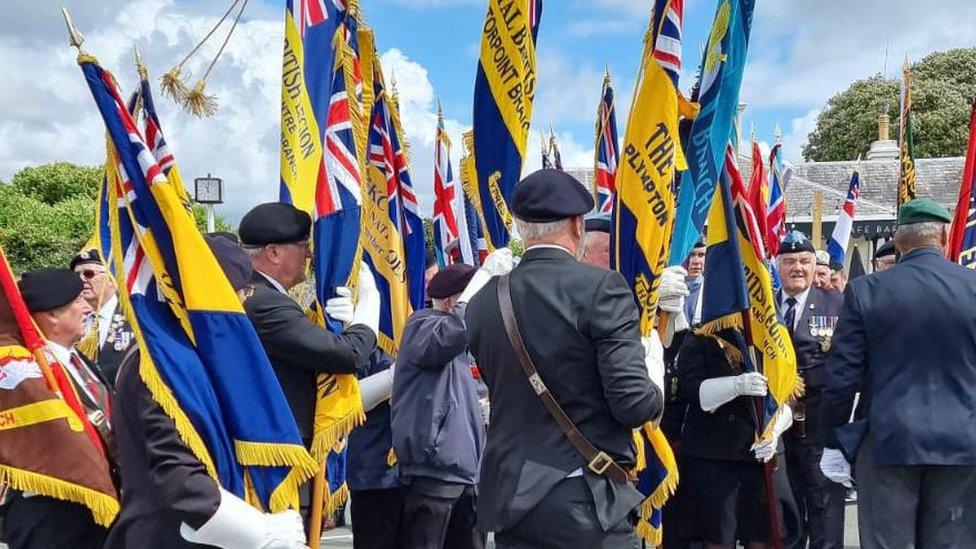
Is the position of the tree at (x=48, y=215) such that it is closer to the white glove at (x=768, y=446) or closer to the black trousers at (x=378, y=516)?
the black trousers at (x=378, y=516)

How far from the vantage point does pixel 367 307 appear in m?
4.41

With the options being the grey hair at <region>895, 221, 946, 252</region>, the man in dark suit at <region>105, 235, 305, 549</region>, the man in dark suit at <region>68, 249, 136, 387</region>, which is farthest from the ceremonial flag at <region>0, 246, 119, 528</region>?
the grey hair at <region>895, 221, 946, 252</region>

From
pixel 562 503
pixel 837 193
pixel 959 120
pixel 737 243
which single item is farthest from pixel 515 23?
pixel 959 120

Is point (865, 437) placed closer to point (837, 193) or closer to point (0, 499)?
point (0, 499)

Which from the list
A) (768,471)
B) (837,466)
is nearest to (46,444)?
(768,471)

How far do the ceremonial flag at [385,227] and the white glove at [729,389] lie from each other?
68.6 inches

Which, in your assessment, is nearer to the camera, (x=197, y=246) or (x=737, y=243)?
(x=197, y=246)

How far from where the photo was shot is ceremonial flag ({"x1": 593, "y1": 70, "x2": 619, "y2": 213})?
730 centimetres

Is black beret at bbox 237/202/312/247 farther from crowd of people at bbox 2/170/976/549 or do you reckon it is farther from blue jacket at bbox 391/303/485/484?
blue jacket at bbox 391/303/485/484

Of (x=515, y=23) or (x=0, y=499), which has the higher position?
(x=515, y=23)

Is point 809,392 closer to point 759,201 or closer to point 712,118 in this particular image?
point 759,201

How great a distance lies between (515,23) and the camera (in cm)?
562

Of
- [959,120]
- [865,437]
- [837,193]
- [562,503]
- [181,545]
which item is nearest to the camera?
[181,545]

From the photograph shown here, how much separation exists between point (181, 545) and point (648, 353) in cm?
202
